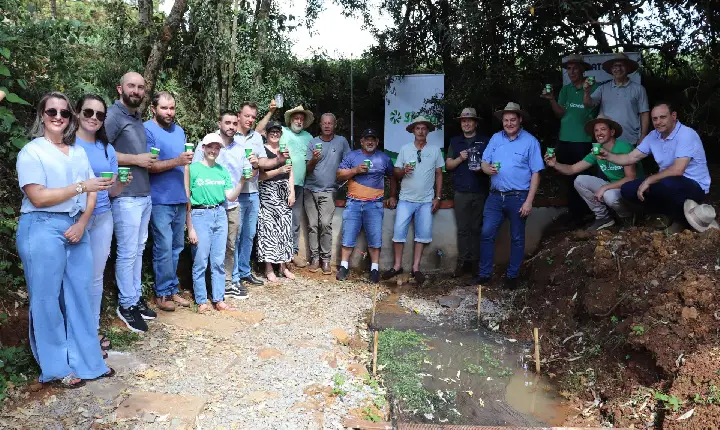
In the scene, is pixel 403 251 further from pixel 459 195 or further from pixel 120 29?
pixel 120 29

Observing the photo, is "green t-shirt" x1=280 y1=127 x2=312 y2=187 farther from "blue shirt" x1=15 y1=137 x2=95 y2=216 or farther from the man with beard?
"blue shirt" x1=15 y1=137 x2=95 y2=216

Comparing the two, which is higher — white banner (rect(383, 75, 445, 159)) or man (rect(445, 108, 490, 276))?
white banner (rect(383, 75, 445, 159))

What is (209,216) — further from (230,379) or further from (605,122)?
(605,122)

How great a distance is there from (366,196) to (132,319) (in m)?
3.22

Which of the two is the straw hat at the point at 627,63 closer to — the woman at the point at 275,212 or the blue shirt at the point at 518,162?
the blue shirt at the point at 518,162

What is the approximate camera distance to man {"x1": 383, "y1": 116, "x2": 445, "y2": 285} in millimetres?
7156

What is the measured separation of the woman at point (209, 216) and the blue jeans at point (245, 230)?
0.47 metres

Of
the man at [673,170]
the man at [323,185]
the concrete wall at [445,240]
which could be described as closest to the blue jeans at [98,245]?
the man at [323,185]

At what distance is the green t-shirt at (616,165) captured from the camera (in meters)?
6.42

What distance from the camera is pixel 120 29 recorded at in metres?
8.04

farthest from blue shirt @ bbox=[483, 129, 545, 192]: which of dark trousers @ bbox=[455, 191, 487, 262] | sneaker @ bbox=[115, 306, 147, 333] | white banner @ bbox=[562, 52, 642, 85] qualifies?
sneaker @ bbox=[115, 306, 147, 333]

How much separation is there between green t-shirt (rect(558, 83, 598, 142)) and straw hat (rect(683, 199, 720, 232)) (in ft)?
5.50

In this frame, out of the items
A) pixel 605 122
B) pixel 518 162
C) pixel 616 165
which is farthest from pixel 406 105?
pixel 616 165

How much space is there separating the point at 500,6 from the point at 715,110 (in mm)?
3155
